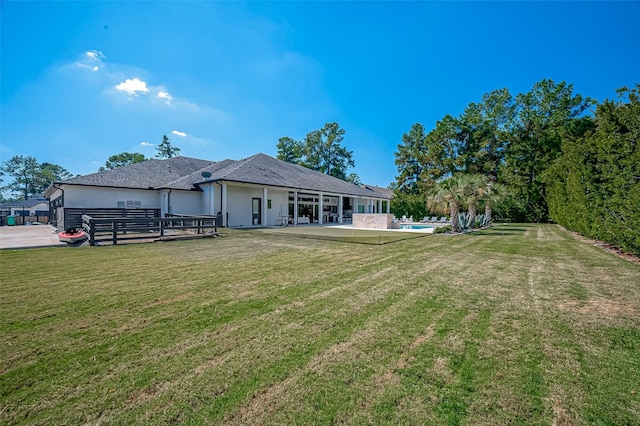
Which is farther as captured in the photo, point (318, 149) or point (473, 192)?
point (318, 149)

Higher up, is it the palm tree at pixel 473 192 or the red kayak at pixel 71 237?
the palm tree at pixel 473 192

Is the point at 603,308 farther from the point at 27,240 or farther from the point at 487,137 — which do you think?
the point at 487,137

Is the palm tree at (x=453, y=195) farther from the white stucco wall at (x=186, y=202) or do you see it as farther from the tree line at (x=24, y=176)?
the tree line at (x=24, y=176)

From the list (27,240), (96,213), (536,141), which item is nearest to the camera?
(27,240)

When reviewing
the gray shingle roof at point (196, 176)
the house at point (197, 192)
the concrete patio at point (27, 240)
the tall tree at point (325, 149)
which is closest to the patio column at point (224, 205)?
the house at point (197, 192)

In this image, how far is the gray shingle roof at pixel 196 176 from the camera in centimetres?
1870

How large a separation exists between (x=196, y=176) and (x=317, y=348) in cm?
2234

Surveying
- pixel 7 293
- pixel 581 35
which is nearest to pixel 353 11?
pixel 581 35

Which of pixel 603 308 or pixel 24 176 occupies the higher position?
pixel 24 176

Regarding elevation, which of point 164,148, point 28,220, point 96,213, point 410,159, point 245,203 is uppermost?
point 164,148

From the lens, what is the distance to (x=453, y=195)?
630 inches

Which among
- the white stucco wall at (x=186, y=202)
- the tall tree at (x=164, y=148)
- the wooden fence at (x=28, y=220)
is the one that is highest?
the tall tree at (x=164, y=148)

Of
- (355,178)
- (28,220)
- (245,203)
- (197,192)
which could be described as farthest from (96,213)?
(355,178)

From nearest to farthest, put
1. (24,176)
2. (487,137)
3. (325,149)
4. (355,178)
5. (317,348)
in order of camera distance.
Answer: (317,348), (487,137), (325,149), (355,178), (24,176)
